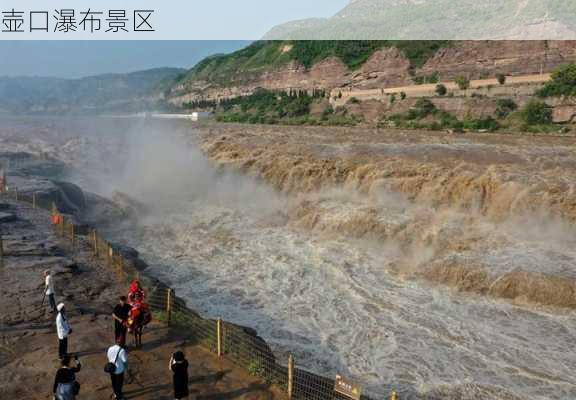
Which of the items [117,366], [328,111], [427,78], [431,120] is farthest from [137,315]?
[427,78]

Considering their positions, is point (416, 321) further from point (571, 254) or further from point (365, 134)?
point (365, 134)

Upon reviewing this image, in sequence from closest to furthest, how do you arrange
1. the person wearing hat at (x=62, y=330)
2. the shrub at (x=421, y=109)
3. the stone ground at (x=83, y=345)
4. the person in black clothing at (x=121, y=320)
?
the stone ground at (x=83, y=345) < the person wearing hat at (x=62, y=330) < the person in black clothing at (x=121, y=320) < the shrub at (x=421, y=109)

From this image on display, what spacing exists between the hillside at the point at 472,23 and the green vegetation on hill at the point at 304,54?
10.9 meters

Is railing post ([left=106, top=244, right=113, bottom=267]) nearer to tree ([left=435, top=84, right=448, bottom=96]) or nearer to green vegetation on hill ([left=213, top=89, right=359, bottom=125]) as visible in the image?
green vegetation on hill ([left=213, top=89, right=359, bottom=125])

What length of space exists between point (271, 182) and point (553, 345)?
1656 cm

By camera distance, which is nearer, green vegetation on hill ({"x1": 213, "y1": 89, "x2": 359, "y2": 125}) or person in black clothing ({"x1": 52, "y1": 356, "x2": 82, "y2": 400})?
person in black clothing ({"x1": 52, "y1": 356, "x2": 82, "y2": 400})

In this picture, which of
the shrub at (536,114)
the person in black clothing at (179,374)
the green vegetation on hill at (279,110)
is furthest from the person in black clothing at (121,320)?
the green vegetation on hill at (279,110)

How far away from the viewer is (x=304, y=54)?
105 m

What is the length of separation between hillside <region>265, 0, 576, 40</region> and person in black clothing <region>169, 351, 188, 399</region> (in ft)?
267

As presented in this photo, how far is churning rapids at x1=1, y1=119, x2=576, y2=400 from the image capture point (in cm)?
1086

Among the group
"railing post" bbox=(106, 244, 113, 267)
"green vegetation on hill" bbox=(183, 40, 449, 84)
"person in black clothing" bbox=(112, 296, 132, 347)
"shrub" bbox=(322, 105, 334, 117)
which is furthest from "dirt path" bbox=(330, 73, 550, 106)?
"person in black clothing" bbox=(112, 296, 132, 347)

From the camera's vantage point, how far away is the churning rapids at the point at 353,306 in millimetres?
10859

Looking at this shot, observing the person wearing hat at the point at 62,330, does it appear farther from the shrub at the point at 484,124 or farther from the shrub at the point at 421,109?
the shrub at the point at 421,109

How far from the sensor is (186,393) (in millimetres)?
7184
